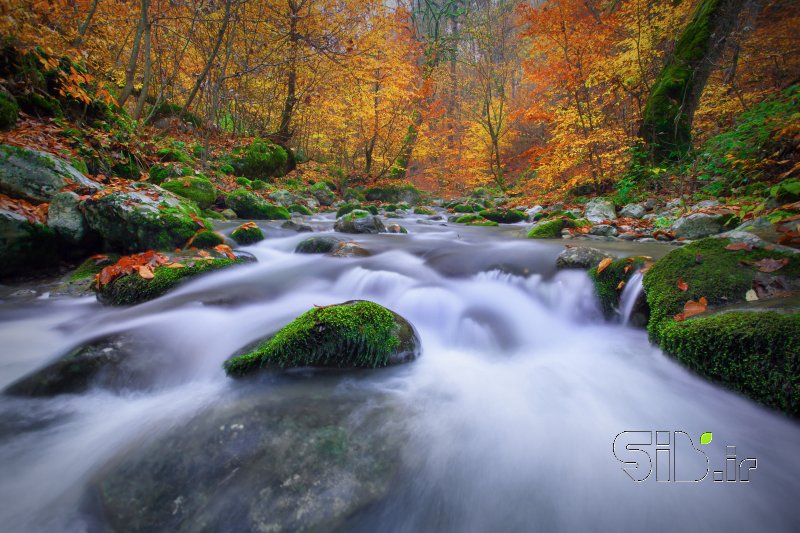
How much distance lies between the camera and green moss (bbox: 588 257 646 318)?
10.8 ft

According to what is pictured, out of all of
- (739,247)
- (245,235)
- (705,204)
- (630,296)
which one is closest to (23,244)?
(245,235)

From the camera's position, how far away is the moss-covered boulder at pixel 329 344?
93.2 inches

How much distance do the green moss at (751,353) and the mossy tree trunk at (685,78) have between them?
8.21 meters

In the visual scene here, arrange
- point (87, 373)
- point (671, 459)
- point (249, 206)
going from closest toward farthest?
point (671, 459), point (87, 373), point (249, 206)

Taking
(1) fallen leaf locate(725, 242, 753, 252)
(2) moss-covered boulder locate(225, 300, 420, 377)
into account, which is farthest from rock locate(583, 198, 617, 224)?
(2) moss-covered boulder locate(225, 300, 420, 377)

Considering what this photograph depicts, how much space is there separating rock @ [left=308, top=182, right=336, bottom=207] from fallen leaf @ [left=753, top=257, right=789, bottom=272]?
43.4 ft

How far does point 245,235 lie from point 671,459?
6062 millimetres

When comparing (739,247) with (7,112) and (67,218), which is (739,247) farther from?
(7,112)

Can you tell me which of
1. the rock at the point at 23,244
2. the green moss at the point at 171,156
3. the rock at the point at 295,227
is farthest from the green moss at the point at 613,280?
the green moss at the point at 171,156

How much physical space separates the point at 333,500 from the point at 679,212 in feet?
25.7

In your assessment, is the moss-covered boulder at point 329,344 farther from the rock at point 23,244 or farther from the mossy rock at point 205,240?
the rock at point 23,244

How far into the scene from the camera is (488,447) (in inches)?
75.3

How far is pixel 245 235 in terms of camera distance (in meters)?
5.98

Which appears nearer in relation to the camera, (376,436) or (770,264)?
(376,436)
